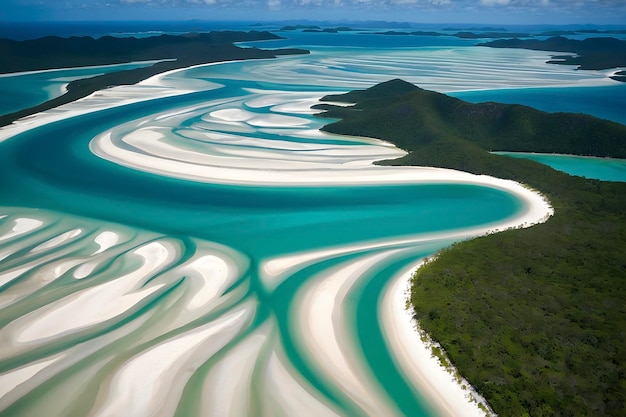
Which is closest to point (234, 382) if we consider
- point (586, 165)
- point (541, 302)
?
point (541, 302)

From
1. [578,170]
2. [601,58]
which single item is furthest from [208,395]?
[601,58]

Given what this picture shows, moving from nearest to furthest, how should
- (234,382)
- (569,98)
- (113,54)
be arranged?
1. (234,382)
2. (569,98)
3. (113,54)

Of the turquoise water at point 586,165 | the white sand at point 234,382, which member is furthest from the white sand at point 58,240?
the turquoise water at point 586,165

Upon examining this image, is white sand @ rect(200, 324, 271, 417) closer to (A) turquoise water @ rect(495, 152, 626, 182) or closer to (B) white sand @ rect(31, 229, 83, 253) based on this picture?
(B) white sand @ rect(31, 229, 83, 253)

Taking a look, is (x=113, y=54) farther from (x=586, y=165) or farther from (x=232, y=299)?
(x=232, y=299)

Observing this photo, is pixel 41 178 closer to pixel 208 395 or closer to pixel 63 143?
pixel 63 143

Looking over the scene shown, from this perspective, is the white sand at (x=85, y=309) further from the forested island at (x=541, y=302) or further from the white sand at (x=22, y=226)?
the forested island at (x=541, y=302)

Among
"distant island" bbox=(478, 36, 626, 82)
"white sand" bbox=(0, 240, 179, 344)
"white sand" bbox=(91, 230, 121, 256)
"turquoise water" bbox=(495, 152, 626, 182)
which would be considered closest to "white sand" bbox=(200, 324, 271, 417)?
"white sand" bbox=(0, 240, 179, 344)
